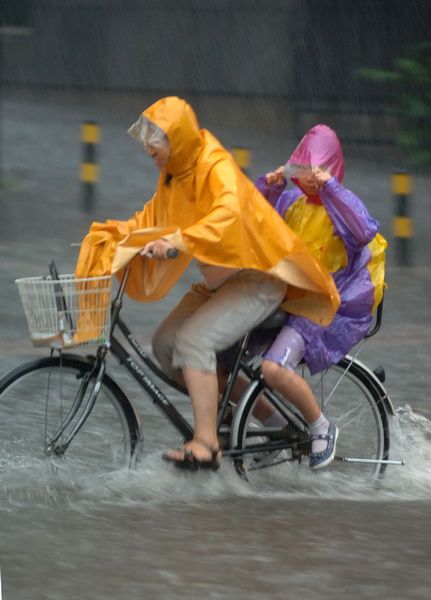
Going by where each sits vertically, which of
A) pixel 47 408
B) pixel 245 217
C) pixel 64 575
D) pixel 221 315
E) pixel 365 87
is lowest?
pixel 64 575

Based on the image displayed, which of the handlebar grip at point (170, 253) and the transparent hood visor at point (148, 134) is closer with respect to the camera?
the handlebar grip at point (170, 253)

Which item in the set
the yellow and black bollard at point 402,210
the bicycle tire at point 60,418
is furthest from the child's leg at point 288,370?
the yellow and black bollard at point 402,210

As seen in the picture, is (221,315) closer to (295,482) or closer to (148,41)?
(295,482)

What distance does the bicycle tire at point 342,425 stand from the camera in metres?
6.54

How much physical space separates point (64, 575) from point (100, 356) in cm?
132

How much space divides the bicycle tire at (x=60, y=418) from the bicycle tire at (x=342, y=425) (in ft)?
1.68

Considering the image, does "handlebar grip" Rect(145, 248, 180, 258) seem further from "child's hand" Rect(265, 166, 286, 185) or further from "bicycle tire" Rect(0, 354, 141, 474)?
"child's hand" Rect(265, 166, 286, 185)

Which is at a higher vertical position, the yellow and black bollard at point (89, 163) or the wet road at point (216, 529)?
the yellow and black bollard at point (89, 163)

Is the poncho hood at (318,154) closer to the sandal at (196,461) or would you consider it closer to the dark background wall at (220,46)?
the sandal at (196,461)

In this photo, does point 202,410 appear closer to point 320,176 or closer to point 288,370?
point 288,370

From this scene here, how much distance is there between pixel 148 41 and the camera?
73.7ft

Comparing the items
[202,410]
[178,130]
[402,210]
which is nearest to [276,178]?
[178,130]

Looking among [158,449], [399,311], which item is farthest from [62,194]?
[158,449]

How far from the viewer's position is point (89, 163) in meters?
15.4
